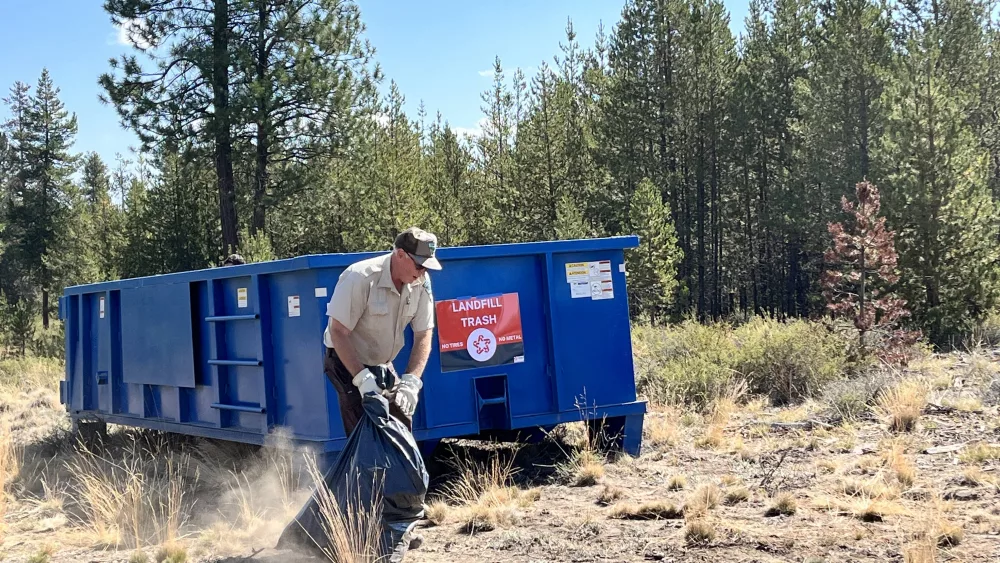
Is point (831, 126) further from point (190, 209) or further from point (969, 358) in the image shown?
point (190, 209)

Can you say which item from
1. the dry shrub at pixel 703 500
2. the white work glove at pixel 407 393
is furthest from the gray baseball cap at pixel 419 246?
the dry shrub at pixel 703 500

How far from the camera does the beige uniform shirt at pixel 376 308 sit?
185 inches

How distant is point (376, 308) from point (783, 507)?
2818 millimetres

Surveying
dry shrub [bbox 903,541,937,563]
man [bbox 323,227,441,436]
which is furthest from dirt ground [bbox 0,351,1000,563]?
man [bbox 323,227,441,436]

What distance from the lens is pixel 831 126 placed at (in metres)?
29.5

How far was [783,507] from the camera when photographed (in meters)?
5.27

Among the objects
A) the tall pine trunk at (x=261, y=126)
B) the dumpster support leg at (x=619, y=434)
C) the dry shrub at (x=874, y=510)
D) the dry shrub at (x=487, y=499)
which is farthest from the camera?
the tall pine trunk at (x=261, y=126)

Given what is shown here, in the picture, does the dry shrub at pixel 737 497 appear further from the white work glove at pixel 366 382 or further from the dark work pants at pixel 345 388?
the white work glove at pixel 366 382

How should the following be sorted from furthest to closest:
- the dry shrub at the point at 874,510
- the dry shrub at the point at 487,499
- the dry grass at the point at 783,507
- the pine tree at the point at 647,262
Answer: the pine tree at the point at 647,262 < the dry shrub at the point at 487,499 < the dry grass at the point at 783,507 < the dry shrub at the point at 874,510

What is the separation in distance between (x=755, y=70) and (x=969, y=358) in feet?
79.9

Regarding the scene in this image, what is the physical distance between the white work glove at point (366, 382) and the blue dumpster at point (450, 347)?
4.53 ft

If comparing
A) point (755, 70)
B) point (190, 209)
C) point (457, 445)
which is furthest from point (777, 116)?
→ point (457, 445)

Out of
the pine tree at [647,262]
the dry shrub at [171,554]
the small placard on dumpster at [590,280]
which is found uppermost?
the pine tree at [647,262]

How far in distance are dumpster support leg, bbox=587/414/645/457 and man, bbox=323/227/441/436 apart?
257cm
